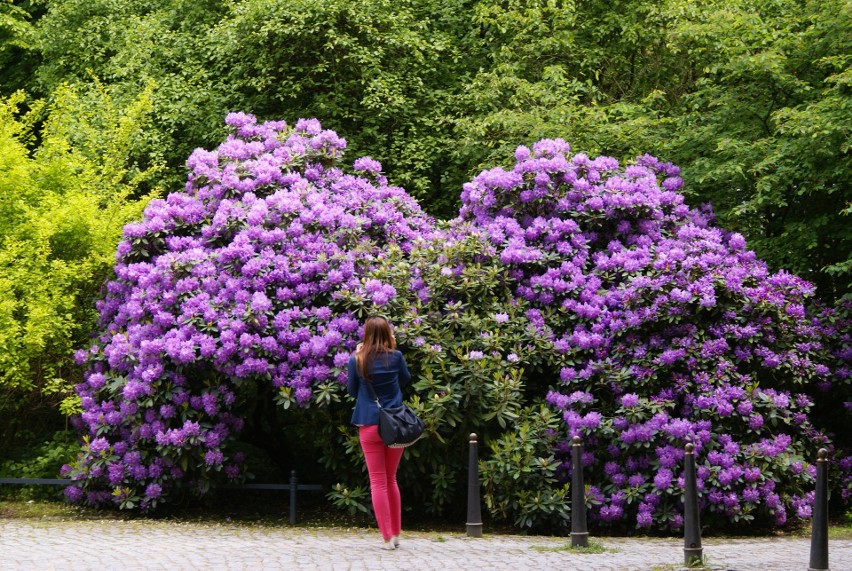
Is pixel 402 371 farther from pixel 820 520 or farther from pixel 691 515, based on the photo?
pixel 820 520

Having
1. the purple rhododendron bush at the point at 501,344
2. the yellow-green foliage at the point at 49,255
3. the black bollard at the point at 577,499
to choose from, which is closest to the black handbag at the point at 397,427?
the black bollard at the point at 577,499

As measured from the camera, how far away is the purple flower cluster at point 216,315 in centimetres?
1059

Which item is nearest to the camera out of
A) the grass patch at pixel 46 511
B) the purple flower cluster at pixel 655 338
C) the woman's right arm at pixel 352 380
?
the woman's right arm at pixel 352 380

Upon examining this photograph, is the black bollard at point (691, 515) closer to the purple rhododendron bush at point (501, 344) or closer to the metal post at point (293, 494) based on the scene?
the purple rhododendron bush at point (501, 344)

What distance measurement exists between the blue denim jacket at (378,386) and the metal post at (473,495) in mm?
1170

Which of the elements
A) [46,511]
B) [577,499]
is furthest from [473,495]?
[46,511]

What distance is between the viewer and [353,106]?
16.7m

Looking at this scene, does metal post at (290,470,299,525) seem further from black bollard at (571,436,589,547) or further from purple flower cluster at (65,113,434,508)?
black bollard at (571,436,589,547)

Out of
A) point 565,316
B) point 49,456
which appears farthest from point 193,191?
point 565,316

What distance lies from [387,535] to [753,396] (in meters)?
4.18

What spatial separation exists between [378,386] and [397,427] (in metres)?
0.39

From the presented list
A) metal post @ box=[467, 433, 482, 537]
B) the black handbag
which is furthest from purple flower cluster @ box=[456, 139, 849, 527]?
the black handbag

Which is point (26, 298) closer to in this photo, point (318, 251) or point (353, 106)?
point (318, 251)

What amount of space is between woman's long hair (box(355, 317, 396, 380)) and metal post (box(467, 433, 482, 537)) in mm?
1391
